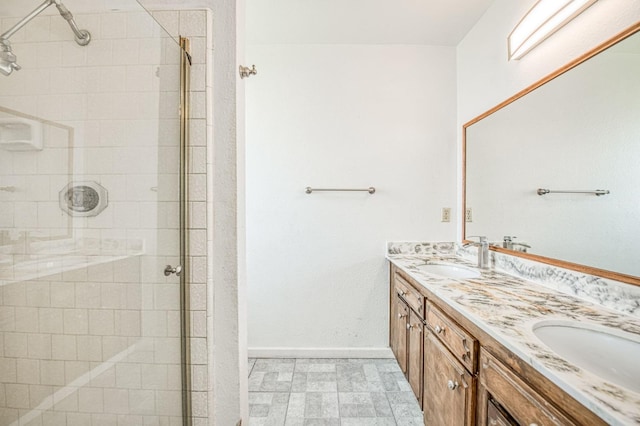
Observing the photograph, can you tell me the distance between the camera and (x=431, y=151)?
2.12m

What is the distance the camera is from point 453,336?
1.06 metres

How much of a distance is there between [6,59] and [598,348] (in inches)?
70.2

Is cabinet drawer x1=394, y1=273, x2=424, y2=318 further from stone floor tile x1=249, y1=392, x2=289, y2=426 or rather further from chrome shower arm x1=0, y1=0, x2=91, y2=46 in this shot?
chrome shower arm x1=0, y1=0, x2=91, y2=46

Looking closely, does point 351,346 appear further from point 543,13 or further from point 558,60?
point 543,13

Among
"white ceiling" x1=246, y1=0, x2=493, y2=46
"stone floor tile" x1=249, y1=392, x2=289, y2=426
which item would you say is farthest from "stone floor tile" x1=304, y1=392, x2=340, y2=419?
"white ceiling" x1=246, y1=0, x2=493, y2=46

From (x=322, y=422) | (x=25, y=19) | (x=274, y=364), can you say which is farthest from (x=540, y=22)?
(x=274, y=364)

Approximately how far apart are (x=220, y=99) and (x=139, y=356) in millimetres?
1011

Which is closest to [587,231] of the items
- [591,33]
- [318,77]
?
[591,33]

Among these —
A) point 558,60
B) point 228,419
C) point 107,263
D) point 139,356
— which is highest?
point 558,60

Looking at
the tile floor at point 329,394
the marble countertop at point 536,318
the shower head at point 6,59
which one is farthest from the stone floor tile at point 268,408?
the shower head at point 6,59

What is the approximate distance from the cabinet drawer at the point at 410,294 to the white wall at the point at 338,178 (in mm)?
277

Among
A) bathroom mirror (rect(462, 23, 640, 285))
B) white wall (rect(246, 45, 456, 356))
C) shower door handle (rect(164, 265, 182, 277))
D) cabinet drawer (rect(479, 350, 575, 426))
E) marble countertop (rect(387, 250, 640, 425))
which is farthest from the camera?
white wall (rect(246, 45, 456, 356))

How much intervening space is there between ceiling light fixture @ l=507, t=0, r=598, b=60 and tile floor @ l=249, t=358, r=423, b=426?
2034 millimetres

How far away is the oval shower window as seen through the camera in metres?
0.79
